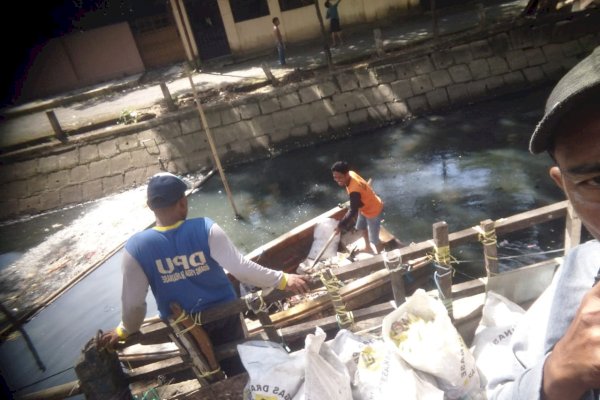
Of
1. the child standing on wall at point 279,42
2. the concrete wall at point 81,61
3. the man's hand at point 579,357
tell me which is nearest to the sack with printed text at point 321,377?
the man's hand at point 579,357

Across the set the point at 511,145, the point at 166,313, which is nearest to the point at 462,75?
the point at 511,145

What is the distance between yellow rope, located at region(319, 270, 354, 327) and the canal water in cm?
407

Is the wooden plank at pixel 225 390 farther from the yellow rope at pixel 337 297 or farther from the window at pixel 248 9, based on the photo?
the window at pixel 248 9

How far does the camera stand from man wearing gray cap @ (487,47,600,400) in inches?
36.2

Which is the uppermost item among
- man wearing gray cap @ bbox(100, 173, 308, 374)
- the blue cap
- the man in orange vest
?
the blue cap

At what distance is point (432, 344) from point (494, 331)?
658mm

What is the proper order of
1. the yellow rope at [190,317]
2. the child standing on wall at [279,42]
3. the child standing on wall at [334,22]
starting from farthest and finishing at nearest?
1. the child standing on wall at [334,22]
2. the child standing on wall at [279,42]
3. the yellow rope at [190,317]

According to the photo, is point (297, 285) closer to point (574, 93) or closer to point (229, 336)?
point (229, 336)

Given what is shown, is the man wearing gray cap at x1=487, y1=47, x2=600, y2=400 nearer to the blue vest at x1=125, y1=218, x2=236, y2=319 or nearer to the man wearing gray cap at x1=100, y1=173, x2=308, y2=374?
the man wearing gray cap at x1=100, y1=173, x2=308, y2=374

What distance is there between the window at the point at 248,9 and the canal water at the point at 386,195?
9163mm

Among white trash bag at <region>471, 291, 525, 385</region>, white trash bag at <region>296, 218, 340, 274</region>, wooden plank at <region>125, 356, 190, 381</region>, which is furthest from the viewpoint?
white trash bag at <region>296, 218, 340, 274</region>

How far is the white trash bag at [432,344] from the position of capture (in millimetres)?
2090

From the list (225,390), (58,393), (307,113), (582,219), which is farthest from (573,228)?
(307,113)

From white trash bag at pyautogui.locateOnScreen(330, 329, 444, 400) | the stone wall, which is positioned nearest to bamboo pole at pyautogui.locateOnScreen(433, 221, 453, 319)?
white trash bag at pyautogui.locateOnScreen(330, 329, 444, 400)
